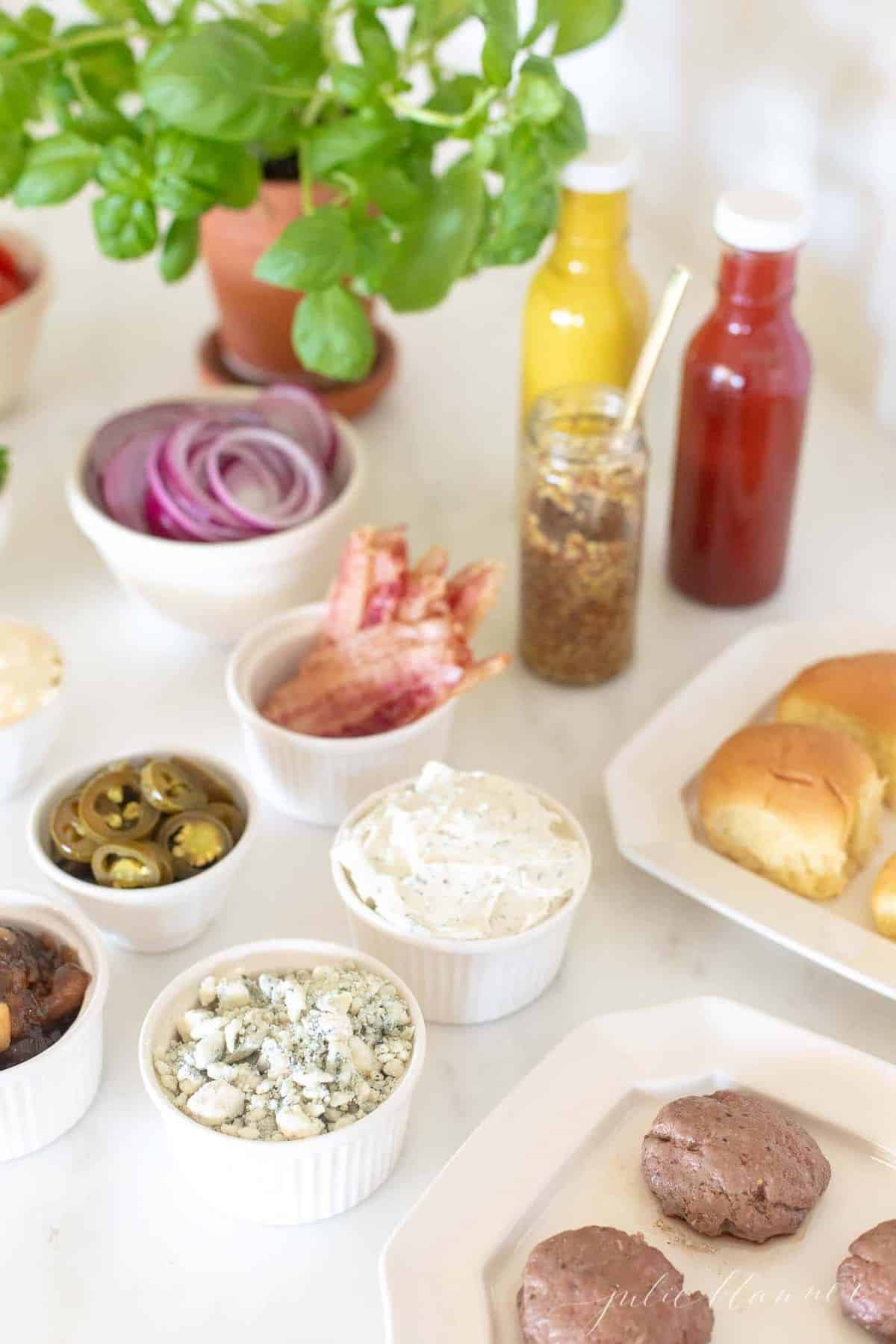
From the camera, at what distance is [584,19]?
115 centimetres

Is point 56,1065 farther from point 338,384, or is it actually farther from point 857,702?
point 338,384

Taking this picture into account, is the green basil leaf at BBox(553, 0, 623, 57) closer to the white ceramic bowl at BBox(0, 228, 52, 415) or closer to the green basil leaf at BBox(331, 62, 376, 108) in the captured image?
the green basil leaf at BBox(331, 62, 376, 108)

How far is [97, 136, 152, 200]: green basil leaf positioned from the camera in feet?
4.04

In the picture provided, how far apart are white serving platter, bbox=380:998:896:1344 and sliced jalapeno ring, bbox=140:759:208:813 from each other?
0.97 ft

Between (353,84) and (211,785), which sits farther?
(353,84)

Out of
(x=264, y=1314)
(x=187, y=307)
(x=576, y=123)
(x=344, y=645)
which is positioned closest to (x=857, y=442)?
(x=576, y=123)

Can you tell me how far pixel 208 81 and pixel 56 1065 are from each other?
70cm

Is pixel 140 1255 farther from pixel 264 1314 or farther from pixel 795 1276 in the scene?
pixel 795 1276

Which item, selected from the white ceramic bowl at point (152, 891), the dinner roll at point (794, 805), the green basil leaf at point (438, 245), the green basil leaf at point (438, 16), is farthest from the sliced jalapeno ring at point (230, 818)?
the green basil leaf at point (438, 16)

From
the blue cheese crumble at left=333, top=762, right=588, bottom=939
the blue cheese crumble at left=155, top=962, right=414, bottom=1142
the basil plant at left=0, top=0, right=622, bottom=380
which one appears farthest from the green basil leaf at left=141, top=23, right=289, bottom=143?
the blue cheese crumble at left=155, top=962, right=414, bottom=1142

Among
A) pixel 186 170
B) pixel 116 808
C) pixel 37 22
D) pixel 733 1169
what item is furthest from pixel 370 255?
pixel 733 1169

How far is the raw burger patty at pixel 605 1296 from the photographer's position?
77 centimetres

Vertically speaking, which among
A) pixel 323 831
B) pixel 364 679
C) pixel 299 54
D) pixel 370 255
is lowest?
pixel 323 831

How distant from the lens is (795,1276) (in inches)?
33.4
